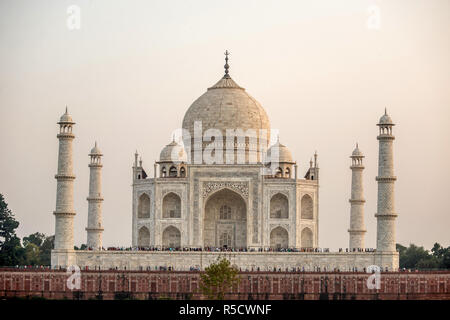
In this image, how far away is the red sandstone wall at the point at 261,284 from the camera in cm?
6569

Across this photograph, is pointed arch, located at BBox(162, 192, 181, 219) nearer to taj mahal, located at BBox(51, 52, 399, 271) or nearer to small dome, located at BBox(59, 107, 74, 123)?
taj mahal, located at BBox(51, 52, 399, 271)

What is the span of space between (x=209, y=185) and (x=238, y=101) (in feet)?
18.4

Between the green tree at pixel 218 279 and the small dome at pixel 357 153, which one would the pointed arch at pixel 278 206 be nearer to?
the small dome at pixel 357 153

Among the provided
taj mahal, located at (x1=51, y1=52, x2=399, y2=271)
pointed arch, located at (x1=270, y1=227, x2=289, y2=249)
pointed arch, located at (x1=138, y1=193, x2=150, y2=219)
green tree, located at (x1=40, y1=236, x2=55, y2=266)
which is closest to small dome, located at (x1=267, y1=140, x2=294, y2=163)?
taj mahal, located at (x1=51, y1=52, x2=399, y2=271)

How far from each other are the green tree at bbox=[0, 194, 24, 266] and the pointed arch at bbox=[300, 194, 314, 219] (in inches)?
603

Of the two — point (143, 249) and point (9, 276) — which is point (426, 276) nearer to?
point (143, 249)

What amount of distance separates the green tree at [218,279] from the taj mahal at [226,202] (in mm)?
5350

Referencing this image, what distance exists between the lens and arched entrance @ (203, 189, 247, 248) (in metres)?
74.1

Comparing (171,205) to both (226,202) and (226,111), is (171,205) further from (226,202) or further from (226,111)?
(226,111)

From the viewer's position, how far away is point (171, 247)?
72.6m

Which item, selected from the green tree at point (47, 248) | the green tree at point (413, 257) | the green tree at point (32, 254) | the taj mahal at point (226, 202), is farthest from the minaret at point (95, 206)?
the green tree at point (413, 257)

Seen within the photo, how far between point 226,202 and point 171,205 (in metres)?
2.70
